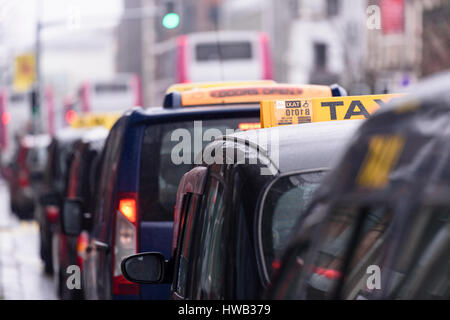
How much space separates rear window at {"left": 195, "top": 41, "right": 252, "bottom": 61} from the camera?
2825 cm

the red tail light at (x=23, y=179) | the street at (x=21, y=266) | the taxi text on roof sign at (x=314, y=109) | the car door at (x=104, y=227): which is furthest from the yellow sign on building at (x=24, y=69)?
the taxi text on roof sign at (x=314, y=109)

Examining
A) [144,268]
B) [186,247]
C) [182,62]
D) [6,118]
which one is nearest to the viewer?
[186,247]

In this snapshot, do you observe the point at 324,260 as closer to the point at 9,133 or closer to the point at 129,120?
the point at 129,120

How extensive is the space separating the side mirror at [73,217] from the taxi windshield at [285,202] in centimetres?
483

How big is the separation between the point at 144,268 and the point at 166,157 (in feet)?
4.80

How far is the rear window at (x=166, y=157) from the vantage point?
5969 mm

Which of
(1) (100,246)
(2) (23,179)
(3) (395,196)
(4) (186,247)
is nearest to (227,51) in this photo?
(2) (23,179)

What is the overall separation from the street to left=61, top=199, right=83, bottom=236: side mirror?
3894 mm

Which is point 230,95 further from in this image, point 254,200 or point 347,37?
point 347,37

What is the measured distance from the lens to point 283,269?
236 cm

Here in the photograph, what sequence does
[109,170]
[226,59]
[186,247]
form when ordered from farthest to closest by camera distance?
[226,59], [109,170], [186,247]

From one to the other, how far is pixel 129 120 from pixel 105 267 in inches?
32.6

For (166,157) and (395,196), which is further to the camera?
(166,157)

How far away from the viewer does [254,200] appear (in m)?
3.23
